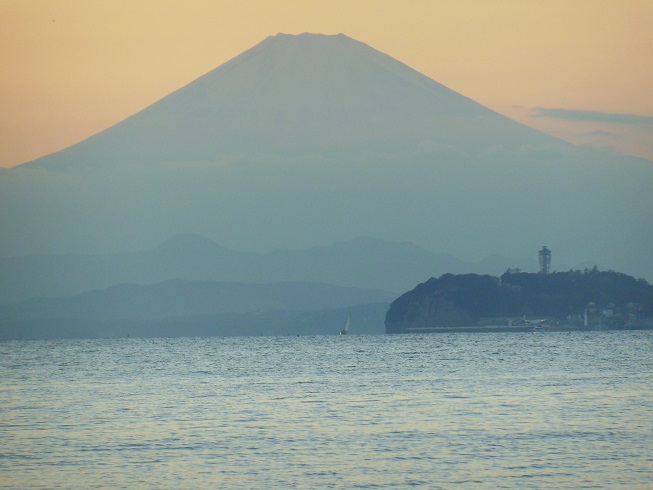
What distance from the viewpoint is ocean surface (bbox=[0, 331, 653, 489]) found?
37.6m

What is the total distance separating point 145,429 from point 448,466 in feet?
56.3

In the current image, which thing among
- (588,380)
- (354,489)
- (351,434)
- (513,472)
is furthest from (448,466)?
(588,380)

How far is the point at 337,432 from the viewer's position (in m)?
48.4

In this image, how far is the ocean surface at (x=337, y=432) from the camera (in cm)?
3759

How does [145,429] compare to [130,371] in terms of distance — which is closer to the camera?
[145,429]

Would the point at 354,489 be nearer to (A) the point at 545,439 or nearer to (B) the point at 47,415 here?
(A) the point at 545,439

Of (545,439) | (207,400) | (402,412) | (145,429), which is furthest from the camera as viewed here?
(207,400)

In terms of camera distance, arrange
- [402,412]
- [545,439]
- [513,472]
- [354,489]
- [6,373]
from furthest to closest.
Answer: [6,373], [402,412], [545,439], [513,472], [354,489]

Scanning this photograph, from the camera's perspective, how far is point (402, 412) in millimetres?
56375

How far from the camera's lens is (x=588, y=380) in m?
78.3

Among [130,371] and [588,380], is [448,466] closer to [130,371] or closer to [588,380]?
[588,380]

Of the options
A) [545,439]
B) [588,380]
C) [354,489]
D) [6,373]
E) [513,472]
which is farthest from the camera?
[6,373]

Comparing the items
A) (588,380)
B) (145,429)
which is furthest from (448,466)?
(588,380)

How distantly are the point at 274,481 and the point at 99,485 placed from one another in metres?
5.54
